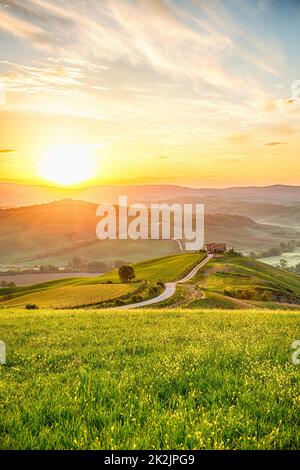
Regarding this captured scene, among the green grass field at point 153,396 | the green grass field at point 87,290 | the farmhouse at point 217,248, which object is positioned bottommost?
the green grass field at point 87,290

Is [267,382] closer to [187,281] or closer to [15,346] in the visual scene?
[15,346]

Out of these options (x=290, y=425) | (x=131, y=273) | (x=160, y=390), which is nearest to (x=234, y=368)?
(x=160, y=390)

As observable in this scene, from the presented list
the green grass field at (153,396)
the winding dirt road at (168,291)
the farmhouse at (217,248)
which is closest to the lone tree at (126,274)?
the winding dirt road at (168,291)

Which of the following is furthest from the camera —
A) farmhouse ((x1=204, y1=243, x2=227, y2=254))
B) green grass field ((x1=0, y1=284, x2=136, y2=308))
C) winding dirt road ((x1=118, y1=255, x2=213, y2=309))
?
farmhouse ((x1=204, y1=243, x2=227, y2=254))

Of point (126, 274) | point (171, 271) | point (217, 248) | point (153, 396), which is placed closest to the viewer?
point (153, 396)

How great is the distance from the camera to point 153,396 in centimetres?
748

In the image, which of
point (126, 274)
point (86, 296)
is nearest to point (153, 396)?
point (86, 296)

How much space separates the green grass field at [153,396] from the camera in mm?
5707

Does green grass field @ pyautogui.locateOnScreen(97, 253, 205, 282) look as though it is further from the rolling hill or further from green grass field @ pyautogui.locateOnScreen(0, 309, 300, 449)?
green grass field @ pyautogui.locateOnScreen(0, 309, 300, 449)

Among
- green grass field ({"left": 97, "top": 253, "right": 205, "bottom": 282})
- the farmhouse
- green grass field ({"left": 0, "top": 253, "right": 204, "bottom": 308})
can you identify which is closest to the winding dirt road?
green grass field ({"left": 97, "top": 253, "right": 205, "bottom": 282})

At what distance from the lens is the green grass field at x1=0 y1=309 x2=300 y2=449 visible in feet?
18.7

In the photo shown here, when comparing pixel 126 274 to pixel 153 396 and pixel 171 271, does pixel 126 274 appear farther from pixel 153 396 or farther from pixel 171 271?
pixel 153 396

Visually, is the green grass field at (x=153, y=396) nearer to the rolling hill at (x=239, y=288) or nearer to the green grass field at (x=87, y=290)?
the rolling hill at (x=239, y=288)
